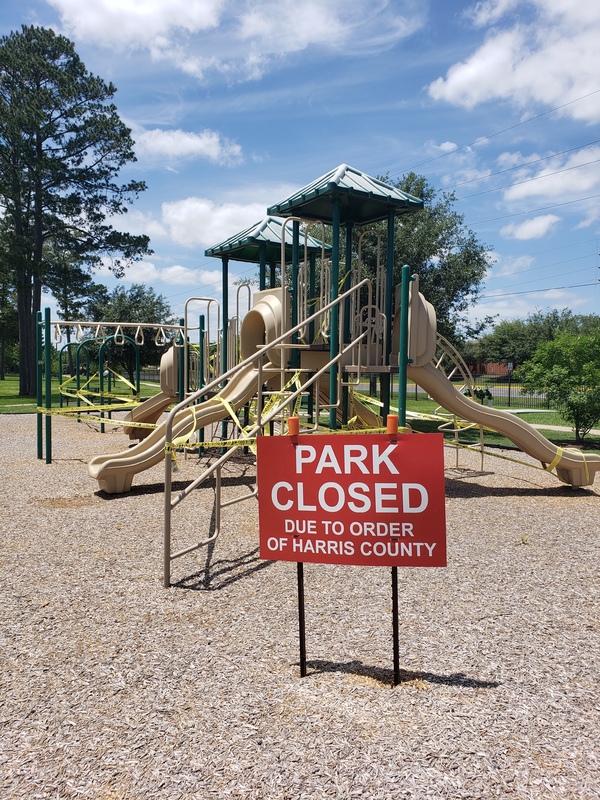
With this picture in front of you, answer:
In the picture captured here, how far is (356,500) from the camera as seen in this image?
337 cm

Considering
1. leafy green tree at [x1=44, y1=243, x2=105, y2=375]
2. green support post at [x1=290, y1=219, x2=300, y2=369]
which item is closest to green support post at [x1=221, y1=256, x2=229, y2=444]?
green support post at [x1=290, y1=219, x2=300, y2=369]

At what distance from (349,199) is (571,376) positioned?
7.97 meters

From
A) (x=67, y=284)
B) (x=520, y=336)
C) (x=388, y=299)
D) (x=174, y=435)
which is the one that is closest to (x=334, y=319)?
(x=388, y=299)

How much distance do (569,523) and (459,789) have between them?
5.17 metres

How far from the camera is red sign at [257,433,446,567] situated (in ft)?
10.8

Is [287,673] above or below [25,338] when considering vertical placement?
below

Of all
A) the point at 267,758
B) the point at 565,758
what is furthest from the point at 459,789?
the point at 267,758

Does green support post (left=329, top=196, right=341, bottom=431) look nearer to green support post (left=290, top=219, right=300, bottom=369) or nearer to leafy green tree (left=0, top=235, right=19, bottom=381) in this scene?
green support post (left=290, top=219, right=300, bottom=369)

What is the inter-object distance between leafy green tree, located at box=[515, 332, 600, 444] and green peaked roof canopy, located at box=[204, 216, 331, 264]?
6.06m

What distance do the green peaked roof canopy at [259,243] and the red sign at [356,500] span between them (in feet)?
24.0

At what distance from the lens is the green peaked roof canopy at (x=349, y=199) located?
7922 millimetres

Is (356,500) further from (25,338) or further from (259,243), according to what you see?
(25,338)

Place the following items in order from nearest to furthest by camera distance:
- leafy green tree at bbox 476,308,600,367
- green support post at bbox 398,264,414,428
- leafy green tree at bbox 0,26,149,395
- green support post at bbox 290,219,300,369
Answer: green support post at bbox 398,264,414,428 → green support post at bbox 290,219,300,369 → leafy green tree at bbox 0,26,149,395 → leafy green tree at bbox 476,308,600,367

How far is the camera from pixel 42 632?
13.0 feet
